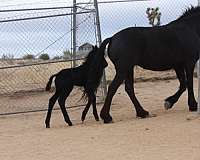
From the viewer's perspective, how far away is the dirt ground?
6383 millimetres

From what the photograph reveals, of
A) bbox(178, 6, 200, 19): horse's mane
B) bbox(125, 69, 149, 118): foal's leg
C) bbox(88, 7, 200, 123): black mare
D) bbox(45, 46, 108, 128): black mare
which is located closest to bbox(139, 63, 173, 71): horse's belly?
bbox(88, 7, 200, 123): black mare

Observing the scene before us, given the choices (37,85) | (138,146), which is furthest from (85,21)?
(138,146)

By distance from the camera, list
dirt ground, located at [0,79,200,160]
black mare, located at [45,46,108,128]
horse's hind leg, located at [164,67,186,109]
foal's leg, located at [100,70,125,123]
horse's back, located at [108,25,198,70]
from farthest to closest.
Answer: horse's hind leg, located at [164,67,186,109] → black mare, located at [45,46,108,128] → foal's leg, located at [100,70,125,123] → horse's back, located at [108,25,198,70] → dirt ground, located at [0,79,200,160]

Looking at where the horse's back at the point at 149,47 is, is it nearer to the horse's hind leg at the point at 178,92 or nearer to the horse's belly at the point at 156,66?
the horse's belly at the point at 156,66

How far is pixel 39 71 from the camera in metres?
16.0

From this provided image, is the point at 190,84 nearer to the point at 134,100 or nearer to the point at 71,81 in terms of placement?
the point at 134,100

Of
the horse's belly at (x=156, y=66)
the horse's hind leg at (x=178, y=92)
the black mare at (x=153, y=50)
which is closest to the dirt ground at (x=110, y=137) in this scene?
the horse's hind leg at (x=178, y=92)

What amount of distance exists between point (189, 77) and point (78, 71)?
1986 millimetres

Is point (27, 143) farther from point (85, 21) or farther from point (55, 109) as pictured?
point (85, 21)

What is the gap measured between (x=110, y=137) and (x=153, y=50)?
231 centimetres

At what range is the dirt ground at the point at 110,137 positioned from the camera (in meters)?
6.38

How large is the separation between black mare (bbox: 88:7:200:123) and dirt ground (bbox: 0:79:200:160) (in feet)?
2.16

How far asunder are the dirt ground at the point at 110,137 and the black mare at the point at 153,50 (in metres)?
0.66

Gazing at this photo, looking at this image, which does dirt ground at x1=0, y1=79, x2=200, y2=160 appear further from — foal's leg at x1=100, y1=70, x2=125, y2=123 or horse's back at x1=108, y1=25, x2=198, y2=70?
horse's back at x1=108, y1=25, x2=198, y2=70
